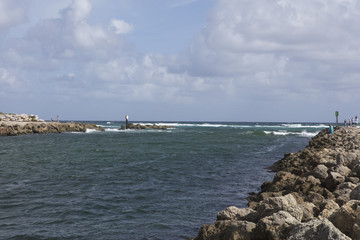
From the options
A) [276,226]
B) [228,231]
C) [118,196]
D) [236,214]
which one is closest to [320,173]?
[236,214]

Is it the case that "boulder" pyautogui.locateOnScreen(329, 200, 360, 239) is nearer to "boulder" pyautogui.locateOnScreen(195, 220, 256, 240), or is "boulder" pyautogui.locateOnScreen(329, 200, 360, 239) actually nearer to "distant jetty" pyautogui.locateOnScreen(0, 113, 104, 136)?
"boulder" pyautogui.locateOnScreen(195, 220, 256, 240)

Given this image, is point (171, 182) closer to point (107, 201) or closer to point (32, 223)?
point (107, 201)

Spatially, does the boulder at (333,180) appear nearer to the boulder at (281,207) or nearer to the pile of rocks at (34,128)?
the boulder at (281,207)

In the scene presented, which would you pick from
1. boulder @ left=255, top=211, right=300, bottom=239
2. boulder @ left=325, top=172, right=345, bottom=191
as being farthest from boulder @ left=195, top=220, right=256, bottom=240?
boulder @ left=325, top=172, right=345, bottom=191

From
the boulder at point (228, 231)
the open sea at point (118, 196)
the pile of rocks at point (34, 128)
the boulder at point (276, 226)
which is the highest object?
the pile of rocks at point (34, 128)

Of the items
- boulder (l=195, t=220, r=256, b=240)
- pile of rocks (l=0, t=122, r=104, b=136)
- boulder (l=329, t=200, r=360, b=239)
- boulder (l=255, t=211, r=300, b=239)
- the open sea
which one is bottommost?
the open sea

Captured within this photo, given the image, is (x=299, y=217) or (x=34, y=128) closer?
(x=299, y=217)

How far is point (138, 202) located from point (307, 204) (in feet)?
21.4

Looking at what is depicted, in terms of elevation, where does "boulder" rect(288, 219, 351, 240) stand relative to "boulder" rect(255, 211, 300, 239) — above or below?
above

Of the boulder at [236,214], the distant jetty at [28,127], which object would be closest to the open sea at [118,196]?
the boulder at [236,214]

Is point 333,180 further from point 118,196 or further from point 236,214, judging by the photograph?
point 118,196

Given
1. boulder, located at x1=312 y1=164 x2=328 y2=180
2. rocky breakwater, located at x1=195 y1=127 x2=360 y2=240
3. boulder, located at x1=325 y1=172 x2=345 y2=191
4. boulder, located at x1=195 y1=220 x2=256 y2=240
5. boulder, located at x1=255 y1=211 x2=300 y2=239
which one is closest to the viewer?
rocky breakwater, located at x1=195 y1=127 x2=360 y2=240

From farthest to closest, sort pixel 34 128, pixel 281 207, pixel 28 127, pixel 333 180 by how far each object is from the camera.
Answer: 1. pixel 34 128
2. pixel 28 127
3. pixel 333 180
4. pixel 281 207

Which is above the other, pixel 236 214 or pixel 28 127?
pixel 28 127
